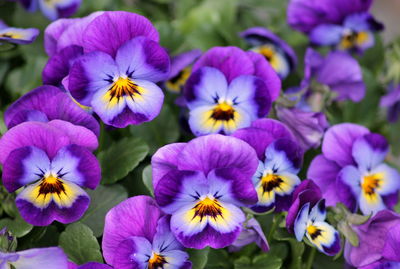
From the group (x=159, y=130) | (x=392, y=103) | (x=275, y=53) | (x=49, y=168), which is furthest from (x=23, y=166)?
(x=392, y=103)

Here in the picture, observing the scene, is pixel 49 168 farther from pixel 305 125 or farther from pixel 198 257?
pixel 305 125

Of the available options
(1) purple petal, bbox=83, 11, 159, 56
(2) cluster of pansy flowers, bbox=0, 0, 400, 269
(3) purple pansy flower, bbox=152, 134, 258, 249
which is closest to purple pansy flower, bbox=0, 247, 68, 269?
(2) cluster of pansy flowers, bbox=0, 0, 400, 269

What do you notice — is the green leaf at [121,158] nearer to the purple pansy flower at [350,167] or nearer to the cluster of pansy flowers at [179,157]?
the cluster of pansy flowers at [179,157]

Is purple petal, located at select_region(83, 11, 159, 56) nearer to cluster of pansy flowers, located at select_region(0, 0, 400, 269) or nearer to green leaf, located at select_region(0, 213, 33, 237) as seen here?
cluster of pansy flowers, located at select_region(0, 0, 400, 269)

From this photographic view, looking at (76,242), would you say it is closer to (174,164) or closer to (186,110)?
(174,164)

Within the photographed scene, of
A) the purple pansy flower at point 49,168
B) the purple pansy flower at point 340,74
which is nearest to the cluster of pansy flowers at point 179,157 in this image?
the purple pansy flower at point 49,168

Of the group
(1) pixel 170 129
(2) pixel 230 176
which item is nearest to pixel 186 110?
(1) pixel 170 129
